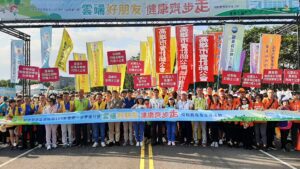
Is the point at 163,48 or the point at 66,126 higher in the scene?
the point at 163,48

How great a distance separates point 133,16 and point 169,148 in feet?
31.5

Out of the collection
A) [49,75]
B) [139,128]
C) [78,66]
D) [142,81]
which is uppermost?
[78,66]

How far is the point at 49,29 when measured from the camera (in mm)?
17578

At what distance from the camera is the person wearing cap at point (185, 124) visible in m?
11.3

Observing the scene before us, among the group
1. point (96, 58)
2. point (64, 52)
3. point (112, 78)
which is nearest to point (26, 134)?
point (112, 78)

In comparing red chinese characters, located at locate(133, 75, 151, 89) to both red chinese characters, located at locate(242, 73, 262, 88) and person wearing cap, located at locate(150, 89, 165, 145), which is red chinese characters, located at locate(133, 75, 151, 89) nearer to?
person wearing cap, located at locate(150, 89, 165, 145)

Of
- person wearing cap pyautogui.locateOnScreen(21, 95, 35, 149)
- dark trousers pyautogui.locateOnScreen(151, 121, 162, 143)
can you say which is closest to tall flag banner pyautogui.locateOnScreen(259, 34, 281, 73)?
dark trousers pyautogui.locateOnScreen(151, 121, 162, 143)

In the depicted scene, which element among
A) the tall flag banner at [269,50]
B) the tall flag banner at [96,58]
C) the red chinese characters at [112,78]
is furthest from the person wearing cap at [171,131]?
the tall flag banner at [269,50]

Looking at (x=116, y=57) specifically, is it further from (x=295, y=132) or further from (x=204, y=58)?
(x=295, y=132)

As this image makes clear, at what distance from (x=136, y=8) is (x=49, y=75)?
264 inches

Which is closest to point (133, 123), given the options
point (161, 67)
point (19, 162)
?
point (19, 162)

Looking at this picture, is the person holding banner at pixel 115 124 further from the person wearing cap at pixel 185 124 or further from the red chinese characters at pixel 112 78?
the red chinese characters at pixel 112 78

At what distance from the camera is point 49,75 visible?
13734 millimetres

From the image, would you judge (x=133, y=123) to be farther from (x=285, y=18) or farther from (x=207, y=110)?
(x=285, y=18)
